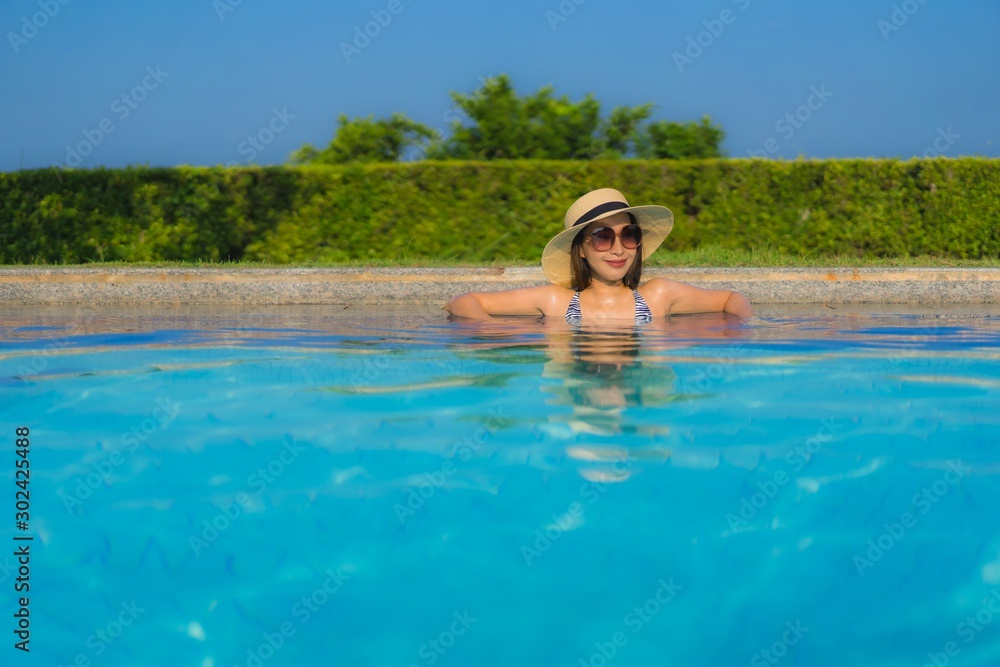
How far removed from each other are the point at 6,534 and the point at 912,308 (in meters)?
8.24

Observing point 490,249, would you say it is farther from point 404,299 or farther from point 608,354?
point 608,354

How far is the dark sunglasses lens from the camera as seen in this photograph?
6.48m

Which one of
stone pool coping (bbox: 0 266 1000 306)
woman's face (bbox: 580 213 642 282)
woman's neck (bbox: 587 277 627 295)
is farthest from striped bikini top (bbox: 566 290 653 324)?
stone pool coping (bbox: 0 266 1000 306)

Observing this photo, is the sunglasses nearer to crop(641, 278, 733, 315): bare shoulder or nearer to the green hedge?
crop(641, 278, 733, 315): bare shoulder

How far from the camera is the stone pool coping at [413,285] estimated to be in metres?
10.0

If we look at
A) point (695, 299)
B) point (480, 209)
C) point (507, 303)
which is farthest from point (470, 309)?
point (480, 209)

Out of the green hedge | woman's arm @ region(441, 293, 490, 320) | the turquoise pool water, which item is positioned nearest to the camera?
the turquoise pool water

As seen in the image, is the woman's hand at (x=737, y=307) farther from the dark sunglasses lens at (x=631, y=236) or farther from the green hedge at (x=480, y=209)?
the green hedge at (x=480, y=209)

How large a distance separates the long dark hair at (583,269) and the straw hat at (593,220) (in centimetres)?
5

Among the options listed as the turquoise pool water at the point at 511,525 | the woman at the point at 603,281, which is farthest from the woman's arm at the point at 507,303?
the turquoise pool water at the point at 511,525

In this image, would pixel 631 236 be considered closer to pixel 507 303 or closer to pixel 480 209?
pixel 507 303

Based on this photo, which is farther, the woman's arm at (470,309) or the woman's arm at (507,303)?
the woman's arm at (470,309)

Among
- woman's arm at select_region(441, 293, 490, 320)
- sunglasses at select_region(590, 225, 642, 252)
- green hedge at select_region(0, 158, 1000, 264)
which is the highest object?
green hedge at select_region(0, 158, 1000, 264)

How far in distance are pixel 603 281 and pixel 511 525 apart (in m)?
4.36
